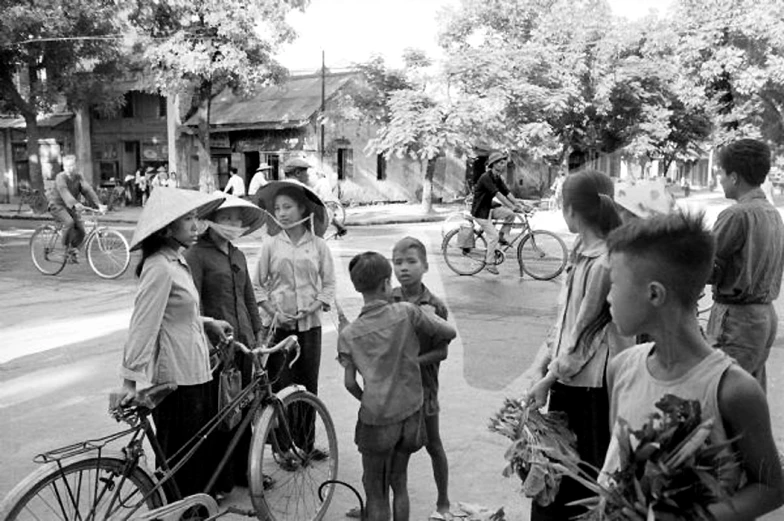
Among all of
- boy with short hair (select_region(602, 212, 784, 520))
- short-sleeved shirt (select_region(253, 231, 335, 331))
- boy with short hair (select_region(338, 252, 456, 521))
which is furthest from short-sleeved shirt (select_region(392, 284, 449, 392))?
boy with short hair (select_region(602, 212, 784, 520))

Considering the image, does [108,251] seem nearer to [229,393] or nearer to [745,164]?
[229,393]

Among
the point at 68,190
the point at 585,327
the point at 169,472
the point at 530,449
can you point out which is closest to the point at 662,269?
the point at 530,449

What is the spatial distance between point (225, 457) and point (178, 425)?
304mm

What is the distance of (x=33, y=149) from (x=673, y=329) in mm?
29890

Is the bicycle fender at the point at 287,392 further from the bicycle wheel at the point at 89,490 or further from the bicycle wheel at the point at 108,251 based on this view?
the bicycle wheel at the point at 108,251

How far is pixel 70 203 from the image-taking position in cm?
1171

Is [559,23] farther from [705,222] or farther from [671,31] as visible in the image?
[705,222]

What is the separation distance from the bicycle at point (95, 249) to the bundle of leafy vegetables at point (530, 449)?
10.2m

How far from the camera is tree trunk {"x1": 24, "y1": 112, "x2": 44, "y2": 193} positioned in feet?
89.5

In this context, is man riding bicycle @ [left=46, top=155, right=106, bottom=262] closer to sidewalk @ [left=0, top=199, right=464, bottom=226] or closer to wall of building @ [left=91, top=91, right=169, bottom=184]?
sidewalk @ [left=0, top=199, right=464, bottom=226]

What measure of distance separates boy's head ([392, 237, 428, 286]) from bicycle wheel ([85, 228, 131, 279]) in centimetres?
906

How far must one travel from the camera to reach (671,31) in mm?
34375

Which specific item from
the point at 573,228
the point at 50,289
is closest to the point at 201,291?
the point at 573,228

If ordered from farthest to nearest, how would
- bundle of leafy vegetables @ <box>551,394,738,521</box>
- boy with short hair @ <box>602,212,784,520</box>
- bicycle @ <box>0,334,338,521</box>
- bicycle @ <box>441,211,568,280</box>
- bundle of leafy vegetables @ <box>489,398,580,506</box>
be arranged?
1. bicycle @ <box>441,211,568,280</box>
2. bicycle @ <box>0,334,338,521</box>
3. bundle of leafy vegetables @ <box>489,398,580,506</box>
4. boy with short hair @ <box>602,212,784,520</box>
5. bundle of leafy vegetables @ <box>551,394,738,521</box>
